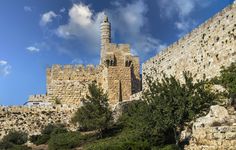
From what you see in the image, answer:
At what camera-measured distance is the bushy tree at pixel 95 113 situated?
1064 inches

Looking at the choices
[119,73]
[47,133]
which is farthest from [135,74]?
[47,133]

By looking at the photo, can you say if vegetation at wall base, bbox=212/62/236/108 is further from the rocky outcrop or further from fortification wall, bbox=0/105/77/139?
fortification wall, bbox=0/105/77/139

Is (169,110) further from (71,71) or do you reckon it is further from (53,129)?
(71,71)

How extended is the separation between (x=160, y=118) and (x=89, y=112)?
10.00m

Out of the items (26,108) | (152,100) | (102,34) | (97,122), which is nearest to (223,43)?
(152,100)

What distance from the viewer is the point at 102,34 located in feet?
143

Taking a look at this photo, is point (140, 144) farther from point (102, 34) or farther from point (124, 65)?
point (102, 34)

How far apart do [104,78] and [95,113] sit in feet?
29.1

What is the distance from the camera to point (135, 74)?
37.8 metres

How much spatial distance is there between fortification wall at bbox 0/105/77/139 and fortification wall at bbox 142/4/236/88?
8.11 m

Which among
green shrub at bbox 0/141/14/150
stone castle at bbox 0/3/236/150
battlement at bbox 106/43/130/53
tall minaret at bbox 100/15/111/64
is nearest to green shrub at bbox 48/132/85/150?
green shrub at bbox 0/141/14/150

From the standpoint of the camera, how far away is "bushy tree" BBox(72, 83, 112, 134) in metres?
27.0

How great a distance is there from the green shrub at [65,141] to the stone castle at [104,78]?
7.93 meters

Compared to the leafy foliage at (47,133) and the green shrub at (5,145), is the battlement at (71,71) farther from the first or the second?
the green shrub at (5,145)
